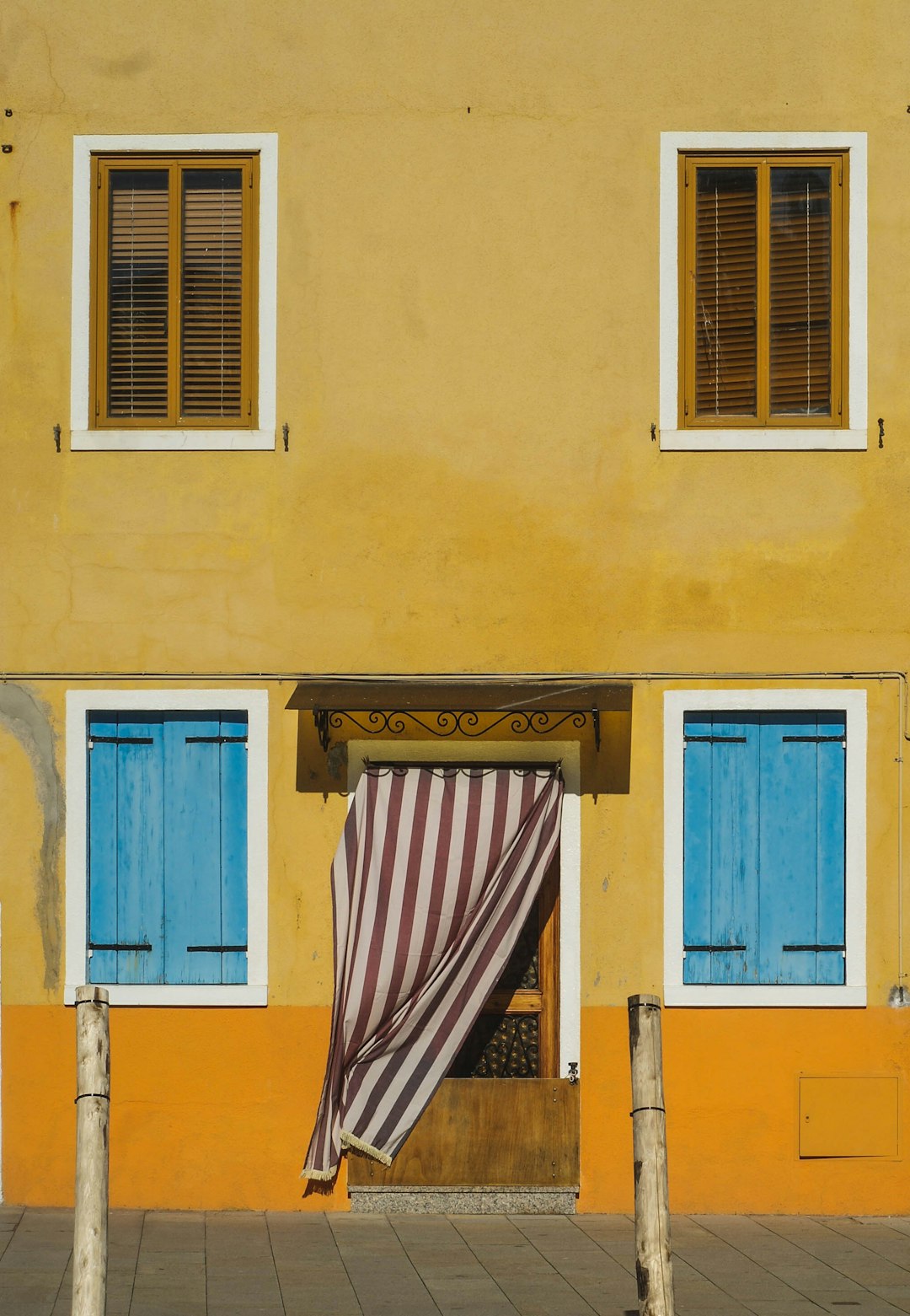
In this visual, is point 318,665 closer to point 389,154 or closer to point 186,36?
point 389,154

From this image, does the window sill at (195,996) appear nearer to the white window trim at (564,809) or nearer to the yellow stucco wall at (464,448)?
the yellow stucco wall at (464,448)

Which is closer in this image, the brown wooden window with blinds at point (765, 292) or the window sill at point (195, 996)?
the window sill at point (195, 996)

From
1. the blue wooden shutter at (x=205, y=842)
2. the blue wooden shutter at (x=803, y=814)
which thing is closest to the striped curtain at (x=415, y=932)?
the blue wooden shutter at (x=205, y=842)

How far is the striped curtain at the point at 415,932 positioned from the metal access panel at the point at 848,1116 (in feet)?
6.23

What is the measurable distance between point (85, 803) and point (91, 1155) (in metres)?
3.58

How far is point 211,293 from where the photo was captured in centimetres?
1032

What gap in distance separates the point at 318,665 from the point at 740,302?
3.16 m

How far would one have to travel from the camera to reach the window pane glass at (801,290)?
10289mm

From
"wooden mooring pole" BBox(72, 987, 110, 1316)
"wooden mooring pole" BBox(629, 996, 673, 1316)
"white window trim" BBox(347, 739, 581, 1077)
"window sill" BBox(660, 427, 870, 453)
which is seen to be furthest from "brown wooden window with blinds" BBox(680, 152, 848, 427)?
"wooden mooring pole" BBox(72, 987, 110, 1316)

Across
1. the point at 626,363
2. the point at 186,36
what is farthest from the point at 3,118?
the point at 626,363

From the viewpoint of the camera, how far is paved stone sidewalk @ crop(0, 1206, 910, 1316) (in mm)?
8109

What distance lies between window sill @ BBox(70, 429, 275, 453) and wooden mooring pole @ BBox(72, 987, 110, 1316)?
13.1 ft

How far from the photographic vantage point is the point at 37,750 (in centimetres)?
1009

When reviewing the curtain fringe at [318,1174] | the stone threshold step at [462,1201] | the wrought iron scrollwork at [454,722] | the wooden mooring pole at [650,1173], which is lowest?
the stone threshold step at [462,1201]
